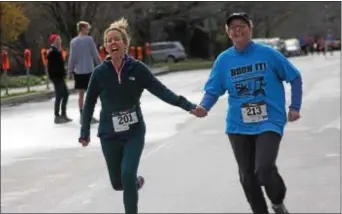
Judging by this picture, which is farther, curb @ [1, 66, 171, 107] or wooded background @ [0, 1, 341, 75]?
curb @ [1, 66, 171, 107]

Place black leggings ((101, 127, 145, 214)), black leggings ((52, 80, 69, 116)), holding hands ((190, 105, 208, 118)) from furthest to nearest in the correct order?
black leggings ((52, 80, 69, 116)), black leggings ((101, 127, 145, 214)), holding hands ((190, 105, 208, 118))

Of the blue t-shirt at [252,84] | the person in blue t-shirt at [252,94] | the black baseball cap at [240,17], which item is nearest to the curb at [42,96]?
the person in blue t-shirt at [252,94]

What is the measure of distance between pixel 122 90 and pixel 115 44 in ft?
0.96

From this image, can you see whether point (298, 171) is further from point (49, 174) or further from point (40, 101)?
point (40, 101)

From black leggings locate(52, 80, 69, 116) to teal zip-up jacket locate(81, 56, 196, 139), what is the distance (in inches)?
26.6

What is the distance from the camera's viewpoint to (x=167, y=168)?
17297 mm

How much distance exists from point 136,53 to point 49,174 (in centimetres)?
1360

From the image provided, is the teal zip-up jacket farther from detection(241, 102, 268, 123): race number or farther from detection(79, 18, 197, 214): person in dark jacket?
detection(241, 102, 268, 123): race number

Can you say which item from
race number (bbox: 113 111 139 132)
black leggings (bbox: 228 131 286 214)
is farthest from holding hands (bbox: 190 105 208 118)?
black leggings (bbox: 228 131 286 214)

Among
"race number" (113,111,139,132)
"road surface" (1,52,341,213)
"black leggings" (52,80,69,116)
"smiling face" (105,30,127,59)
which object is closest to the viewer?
"smiling face" (105,30,127,59)

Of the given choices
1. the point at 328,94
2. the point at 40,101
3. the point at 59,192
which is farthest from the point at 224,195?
the point at 328,94

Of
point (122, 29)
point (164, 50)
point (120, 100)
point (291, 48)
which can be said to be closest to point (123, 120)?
point (120, 100)

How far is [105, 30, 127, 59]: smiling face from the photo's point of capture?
2766 mm

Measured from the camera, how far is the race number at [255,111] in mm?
3102
